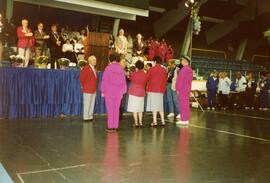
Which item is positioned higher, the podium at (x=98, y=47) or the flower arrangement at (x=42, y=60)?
the podium at (x=98, y=47)

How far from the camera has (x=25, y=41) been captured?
32.4ft

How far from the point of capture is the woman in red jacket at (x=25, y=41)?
9.79 m

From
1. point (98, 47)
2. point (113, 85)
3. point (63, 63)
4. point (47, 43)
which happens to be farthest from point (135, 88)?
point (47, 43)

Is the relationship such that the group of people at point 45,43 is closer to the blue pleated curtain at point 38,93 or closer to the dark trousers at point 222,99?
the blue pleated curtain at point 38,93

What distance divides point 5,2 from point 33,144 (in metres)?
7.86

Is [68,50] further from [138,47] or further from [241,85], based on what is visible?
[241,85]

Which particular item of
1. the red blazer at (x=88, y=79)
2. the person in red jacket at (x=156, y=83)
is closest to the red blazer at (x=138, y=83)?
the person in red jacket at (x=156, y=83)

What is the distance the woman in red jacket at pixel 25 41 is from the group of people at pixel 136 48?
3.00 metres

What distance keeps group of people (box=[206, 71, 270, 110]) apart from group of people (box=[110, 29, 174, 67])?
2.33 metres

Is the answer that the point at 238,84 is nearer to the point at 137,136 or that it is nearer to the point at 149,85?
the point at 149,85

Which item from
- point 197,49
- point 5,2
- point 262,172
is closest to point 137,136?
point 262,172

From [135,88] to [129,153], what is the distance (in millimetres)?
2559

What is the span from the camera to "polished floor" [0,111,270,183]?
445 cm

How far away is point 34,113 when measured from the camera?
9.13 metres
